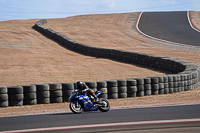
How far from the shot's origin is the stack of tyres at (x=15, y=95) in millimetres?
10516

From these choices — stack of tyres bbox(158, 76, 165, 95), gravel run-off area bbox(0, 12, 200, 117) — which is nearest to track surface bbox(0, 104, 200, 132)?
gravel run-off area bbox(0, 12, 200, 117)

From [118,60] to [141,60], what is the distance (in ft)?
9.30

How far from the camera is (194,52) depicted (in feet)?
89.7

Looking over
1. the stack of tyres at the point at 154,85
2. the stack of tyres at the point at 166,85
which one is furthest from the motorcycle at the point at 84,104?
the stack of tyres at the point at 166,85

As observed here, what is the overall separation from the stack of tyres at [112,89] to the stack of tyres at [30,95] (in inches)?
94.5

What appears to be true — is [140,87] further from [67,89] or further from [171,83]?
[67,89]

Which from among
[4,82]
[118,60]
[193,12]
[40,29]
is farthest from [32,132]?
[193,12]

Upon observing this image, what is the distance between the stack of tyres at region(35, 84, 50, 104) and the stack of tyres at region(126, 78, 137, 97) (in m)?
2.72

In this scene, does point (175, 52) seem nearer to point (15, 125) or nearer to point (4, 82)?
point (4, 82)

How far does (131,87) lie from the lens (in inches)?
466

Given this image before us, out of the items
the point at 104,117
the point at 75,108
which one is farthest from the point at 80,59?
the point at 104,117

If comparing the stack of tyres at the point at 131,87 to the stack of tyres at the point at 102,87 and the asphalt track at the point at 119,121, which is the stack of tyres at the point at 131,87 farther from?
the asphalt track at the point at 119,121

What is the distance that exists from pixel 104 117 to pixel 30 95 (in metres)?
3.51

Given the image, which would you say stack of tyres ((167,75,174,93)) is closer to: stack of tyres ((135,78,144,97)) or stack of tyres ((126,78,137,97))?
stack of tyres ((135,78,144,97))
